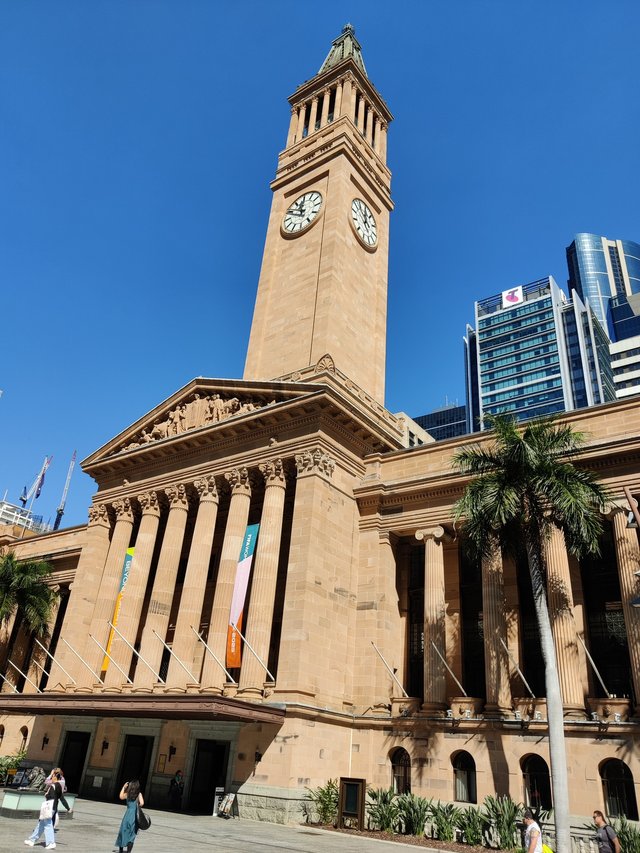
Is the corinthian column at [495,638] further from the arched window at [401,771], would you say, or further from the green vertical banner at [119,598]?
the green vertical banner at [119,598]

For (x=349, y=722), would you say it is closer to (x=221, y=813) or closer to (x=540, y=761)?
(x=221, y=813)

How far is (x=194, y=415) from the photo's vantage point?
41.4 meters

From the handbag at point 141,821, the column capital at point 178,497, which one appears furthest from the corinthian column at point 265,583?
the handbag at point 141,821

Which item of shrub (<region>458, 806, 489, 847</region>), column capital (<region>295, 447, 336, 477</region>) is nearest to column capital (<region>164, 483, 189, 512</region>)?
column capital (<region>295, 447, 336, 477</region>)

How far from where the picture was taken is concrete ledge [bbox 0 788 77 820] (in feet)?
73.9

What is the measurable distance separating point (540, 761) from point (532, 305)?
157 meters

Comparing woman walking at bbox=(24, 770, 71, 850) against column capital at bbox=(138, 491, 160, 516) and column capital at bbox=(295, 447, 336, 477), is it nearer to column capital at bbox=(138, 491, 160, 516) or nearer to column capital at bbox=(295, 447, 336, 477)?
column capital at bbox=(295, 447, 336, 477)

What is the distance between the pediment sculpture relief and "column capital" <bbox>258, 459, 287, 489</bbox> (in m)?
3.42

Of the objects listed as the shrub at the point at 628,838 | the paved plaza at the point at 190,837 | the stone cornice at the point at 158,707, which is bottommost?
the paved plaza at the point at 190,837

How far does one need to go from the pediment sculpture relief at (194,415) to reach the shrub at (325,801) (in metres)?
19.2

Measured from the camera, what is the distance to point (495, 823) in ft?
79.6

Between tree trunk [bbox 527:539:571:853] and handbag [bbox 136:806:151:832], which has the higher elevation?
tree trunk [bbox 527:539:571:853]

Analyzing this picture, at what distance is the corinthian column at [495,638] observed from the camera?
2909 centimetres

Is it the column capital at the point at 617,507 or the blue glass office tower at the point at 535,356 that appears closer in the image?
the column capital at the point at 617,507
